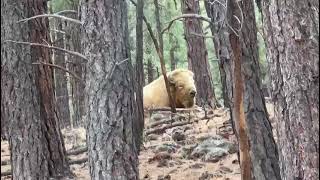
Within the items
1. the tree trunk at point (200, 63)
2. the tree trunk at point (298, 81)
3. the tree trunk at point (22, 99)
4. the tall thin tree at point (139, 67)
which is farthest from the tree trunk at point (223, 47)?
the tree trunk at point (200, 63)

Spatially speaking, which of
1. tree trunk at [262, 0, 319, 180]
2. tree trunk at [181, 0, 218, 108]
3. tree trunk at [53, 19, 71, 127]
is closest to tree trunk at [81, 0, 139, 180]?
tree trunk at [262, 0, 319, 180]

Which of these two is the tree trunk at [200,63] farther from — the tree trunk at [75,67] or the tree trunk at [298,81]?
the tree trunk at [298,81]

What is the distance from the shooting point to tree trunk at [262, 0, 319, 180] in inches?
101

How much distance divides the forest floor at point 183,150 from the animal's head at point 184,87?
1811mm

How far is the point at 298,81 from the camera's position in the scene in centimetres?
261

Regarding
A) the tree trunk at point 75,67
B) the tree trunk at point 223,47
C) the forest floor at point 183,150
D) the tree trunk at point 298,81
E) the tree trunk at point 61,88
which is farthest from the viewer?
the tree trunk at point 61,88

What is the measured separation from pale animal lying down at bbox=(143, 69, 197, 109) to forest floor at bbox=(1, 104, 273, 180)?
5.95ft

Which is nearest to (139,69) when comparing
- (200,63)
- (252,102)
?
(252,102)

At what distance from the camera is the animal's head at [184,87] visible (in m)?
11.9

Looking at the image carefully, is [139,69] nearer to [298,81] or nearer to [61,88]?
[298,81]

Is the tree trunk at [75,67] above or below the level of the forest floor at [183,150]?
above

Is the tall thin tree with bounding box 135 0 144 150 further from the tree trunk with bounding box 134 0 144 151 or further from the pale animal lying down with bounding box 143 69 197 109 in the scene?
the pale animal lying down with bounding box 143 69 197 109

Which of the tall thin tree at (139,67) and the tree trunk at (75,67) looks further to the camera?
the tree trunk at (75,67)

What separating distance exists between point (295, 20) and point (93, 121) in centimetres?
251
